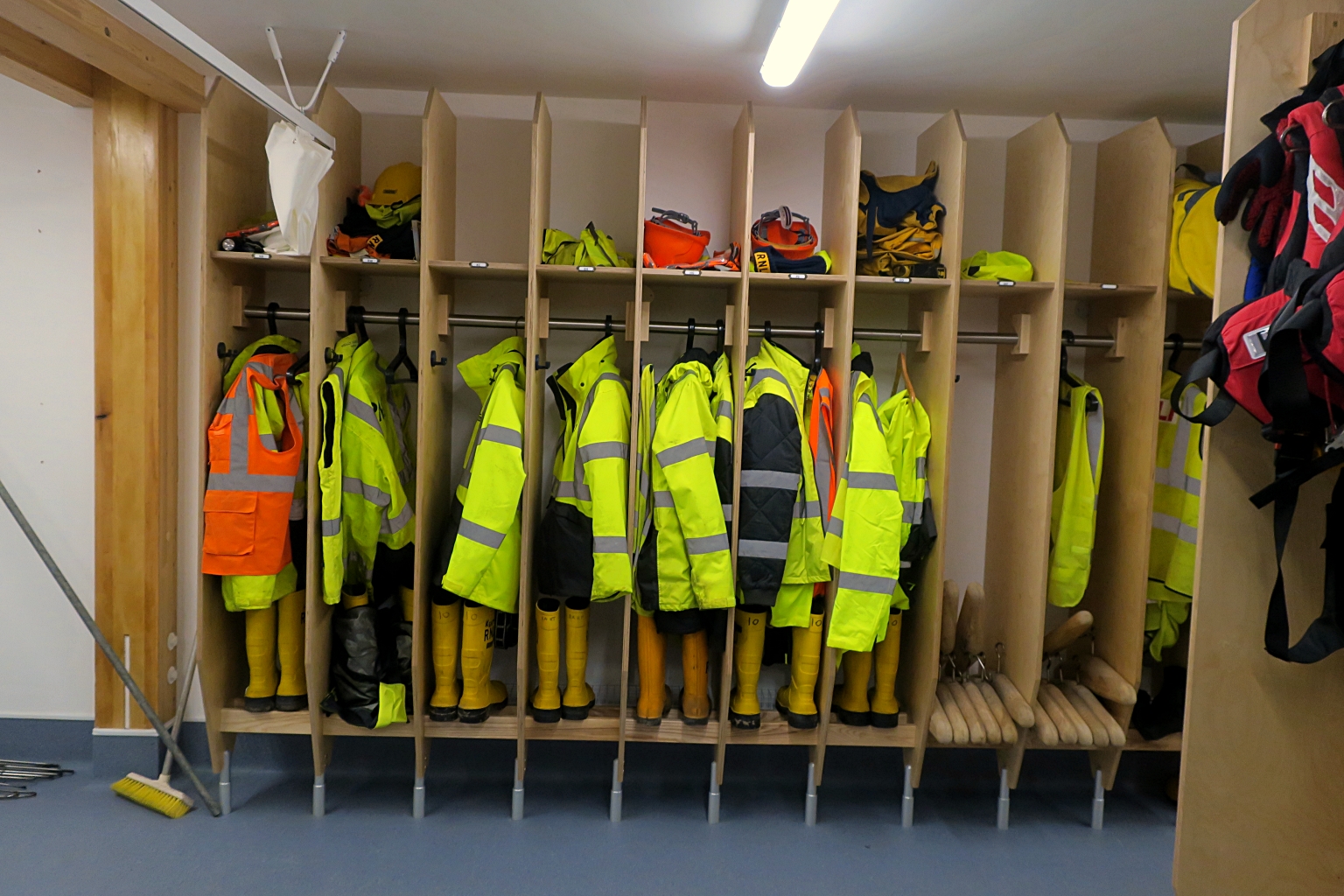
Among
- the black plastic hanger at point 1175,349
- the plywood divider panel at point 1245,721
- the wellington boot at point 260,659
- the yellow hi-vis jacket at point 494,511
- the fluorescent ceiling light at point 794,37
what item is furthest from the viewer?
the black plastic hanger at point 1175,349

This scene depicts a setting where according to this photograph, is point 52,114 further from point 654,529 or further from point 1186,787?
point 1186,787

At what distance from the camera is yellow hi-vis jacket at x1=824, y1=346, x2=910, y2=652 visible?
106 inches

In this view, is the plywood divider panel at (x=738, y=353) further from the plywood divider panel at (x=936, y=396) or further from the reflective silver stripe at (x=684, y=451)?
the plywood divider panel at (x=936, y=396)

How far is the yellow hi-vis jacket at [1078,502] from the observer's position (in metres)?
2.90

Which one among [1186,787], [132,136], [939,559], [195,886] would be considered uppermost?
[132,136]

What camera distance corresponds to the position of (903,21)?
240cm

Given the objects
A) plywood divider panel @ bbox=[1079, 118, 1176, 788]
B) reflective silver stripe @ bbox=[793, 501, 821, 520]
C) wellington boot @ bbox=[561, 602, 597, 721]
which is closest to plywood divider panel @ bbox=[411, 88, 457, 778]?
wellington boot @ bbox=[561, 602, 597, 721]

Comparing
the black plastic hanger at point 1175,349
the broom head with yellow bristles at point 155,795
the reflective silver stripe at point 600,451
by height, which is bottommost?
the broom head with yellow bristles at point 155,795

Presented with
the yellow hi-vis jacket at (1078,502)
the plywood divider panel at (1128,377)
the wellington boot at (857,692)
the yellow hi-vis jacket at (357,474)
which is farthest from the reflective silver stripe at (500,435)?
the plywood divider panel at (1128,377)

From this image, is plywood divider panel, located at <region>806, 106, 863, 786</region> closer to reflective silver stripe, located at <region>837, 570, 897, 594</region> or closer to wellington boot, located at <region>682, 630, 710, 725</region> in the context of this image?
reflective silver stripe, located at <region>837, 570, 897, 594</region>

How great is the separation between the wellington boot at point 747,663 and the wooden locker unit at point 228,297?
4.70 feet

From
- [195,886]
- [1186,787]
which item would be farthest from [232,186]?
[1186,787]

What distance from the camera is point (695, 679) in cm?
296

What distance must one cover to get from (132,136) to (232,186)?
43 cm
